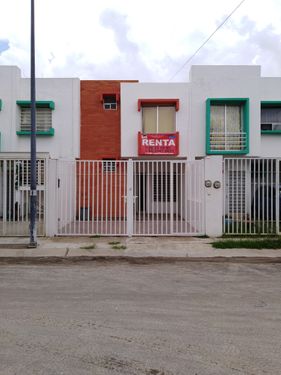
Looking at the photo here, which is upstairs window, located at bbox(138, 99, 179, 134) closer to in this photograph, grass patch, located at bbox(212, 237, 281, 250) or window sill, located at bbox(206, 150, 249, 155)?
window sill, located at bbox(206, 150, 249, 155)

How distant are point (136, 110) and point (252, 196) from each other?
8.88 metres

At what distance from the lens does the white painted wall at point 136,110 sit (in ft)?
62.0

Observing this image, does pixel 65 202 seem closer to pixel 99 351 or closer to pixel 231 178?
pixel 231 178

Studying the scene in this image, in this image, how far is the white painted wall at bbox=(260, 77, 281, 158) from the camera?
19.6 metres

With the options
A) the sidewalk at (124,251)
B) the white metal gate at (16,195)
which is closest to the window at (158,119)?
the white metal gate at (16,195)

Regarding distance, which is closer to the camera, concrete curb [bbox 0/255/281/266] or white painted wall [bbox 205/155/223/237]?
concrete curb [bbox 0/255/281/266]

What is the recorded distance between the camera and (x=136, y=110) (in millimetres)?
18984

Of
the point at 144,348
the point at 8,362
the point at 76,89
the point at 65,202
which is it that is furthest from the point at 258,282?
the point at 76,89

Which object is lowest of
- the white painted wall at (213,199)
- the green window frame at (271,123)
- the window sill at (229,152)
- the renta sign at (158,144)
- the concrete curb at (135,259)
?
the concrete curb at (135,259)

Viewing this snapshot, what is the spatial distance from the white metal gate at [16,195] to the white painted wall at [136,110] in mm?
7490

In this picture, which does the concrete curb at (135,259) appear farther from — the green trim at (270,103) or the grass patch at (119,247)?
the green trim at (270,103)

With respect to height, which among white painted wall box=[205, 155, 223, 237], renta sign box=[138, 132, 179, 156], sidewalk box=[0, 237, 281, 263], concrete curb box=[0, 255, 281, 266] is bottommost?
concrete curb box=[0, 255, 281, 266]

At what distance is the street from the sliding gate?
433 centimetres

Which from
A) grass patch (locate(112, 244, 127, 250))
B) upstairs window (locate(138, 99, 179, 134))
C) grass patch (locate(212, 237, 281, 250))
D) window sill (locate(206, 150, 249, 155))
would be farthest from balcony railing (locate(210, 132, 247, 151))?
grass patch (locate(112, 244, 127, 250))
